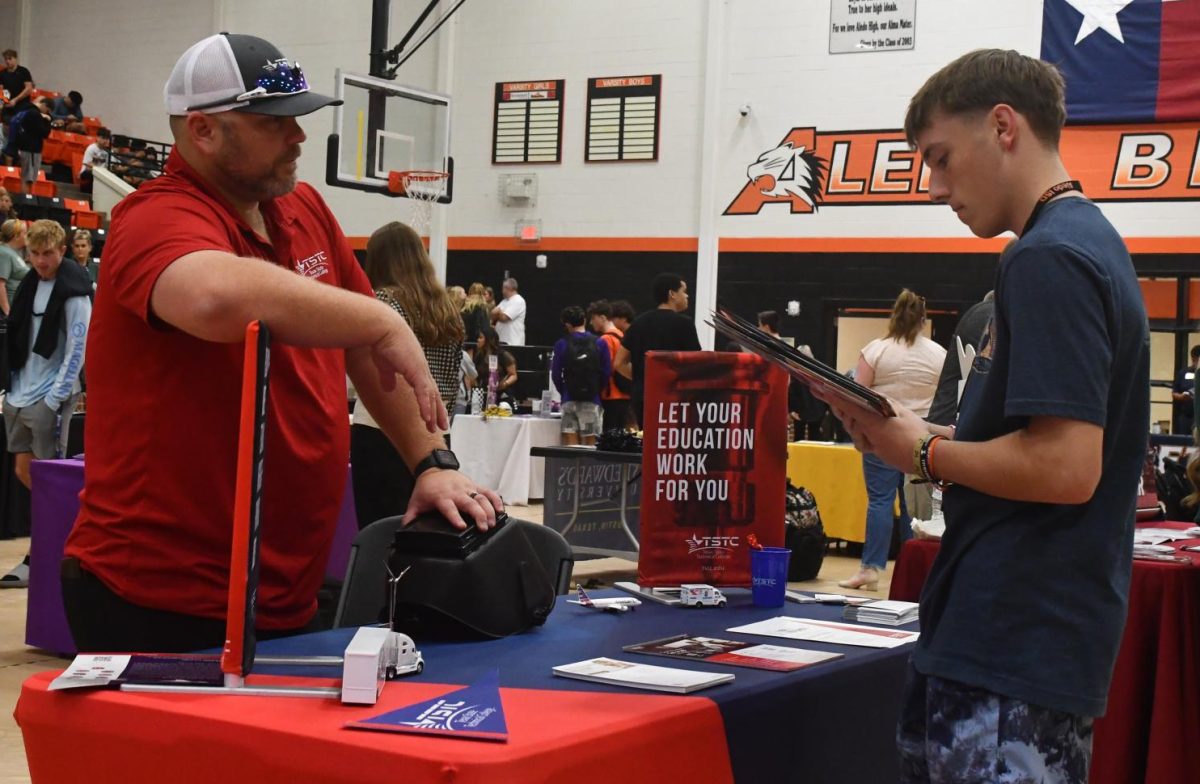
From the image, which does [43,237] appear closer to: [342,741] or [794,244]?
[342,741]

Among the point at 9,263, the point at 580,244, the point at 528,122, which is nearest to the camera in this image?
the point at 9,263

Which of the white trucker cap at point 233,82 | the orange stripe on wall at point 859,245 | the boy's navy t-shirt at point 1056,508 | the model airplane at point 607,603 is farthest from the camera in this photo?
the orange stripe on wall at point 859,245

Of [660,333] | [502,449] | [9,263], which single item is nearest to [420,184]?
[502,449]

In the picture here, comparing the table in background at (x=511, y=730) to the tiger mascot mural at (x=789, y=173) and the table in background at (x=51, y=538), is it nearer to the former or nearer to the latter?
the table in background at (x=51, y=538)

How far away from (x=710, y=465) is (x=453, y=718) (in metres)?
1.30

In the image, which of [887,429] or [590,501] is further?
[590,501]

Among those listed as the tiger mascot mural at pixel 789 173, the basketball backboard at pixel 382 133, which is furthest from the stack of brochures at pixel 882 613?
the tiger mascot mural at pixel 789 173

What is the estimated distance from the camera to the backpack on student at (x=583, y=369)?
10016mm

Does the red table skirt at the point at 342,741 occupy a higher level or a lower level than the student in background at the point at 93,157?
lower

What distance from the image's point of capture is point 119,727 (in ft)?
4.65

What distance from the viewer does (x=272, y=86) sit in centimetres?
164

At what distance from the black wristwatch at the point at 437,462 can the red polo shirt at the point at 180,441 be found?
151 mm

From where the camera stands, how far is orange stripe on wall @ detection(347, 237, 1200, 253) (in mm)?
11750

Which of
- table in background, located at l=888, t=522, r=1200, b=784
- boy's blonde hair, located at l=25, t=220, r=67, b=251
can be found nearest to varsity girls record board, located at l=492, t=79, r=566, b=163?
boy's blonde hair, located at l=25, t=220, r=67, b=251
